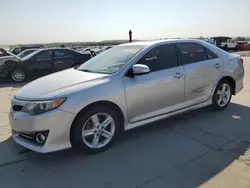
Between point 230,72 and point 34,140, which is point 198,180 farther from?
point 230,72

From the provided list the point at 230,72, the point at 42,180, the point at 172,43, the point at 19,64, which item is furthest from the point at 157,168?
the point at 19,64

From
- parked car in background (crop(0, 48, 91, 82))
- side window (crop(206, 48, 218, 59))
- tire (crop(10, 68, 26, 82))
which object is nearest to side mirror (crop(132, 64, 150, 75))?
side window (crop(206, 48, 218, 59))

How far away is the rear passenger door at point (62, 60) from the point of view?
10356 mm

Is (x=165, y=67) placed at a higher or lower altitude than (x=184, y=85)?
higher

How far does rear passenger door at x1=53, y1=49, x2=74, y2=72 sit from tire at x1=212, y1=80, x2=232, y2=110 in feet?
23.5

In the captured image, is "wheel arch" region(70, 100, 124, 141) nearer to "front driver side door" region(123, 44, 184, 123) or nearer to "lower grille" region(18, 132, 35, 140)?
"front driver side door" region(123, 44, 184, 123)

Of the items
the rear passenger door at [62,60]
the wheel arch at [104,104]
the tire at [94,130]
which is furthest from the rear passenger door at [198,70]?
the rear passenger door at [62,60]

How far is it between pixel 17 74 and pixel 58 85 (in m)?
7.47

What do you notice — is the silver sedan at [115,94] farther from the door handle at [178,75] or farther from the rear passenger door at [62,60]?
the rear passenger door at [62,60]

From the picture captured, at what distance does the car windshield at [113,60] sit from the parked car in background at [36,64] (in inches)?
248

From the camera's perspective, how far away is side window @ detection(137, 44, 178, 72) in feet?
12.8

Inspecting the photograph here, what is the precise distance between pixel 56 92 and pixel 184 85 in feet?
7.16

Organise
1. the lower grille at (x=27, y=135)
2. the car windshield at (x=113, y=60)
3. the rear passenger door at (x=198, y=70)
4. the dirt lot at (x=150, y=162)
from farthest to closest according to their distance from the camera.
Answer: the rear passenger door at (x=198, y=70)
the car windshield at (x=113, y=60)
the lower grille at (x=27, y=135)
the dirt lot at (x=150, y=162)

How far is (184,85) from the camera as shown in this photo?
13.8 feet
